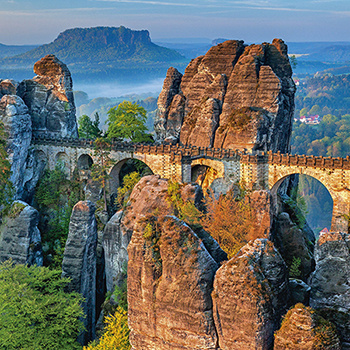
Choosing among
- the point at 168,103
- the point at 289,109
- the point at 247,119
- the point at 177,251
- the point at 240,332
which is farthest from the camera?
the point at 168,103

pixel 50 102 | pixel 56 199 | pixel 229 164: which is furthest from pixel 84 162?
pixel 229 164

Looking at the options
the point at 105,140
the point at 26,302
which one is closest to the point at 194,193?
the point at 26,302

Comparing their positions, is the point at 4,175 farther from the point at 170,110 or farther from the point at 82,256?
the point at 170,110

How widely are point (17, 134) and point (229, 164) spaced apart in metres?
22.1

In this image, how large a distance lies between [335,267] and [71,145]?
4275 cm

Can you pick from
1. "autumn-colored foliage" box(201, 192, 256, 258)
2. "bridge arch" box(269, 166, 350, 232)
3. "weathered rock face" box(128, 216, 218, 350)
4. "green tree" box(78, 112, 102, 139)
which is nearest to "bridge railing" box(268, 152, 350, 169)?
"bridge arch" box(269, 166, 350, 232)

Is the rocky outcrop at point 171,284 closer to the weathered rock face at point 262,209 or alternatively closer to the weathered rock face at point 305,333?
the weathered rock face at point 305,333

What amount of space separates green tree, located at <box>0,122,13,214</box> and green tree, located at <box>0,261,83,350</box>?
14.2 m

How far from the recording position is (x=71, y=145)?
186 feet

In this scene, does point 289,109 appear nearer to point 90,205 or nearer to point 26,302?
point 90,205

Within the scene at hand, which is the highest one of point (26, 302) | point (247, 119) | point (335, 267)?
point (247, 119)

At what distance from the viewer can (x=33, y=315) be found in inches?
1186

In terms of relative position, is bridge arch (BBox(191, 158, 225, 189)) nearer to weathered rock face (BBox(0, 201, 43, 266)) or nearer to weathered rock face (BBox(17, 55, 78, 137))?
weathered rock face (BBox(0, 201, 43, 266))

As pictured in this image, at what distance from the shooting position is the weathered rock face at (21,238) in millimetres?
41531
